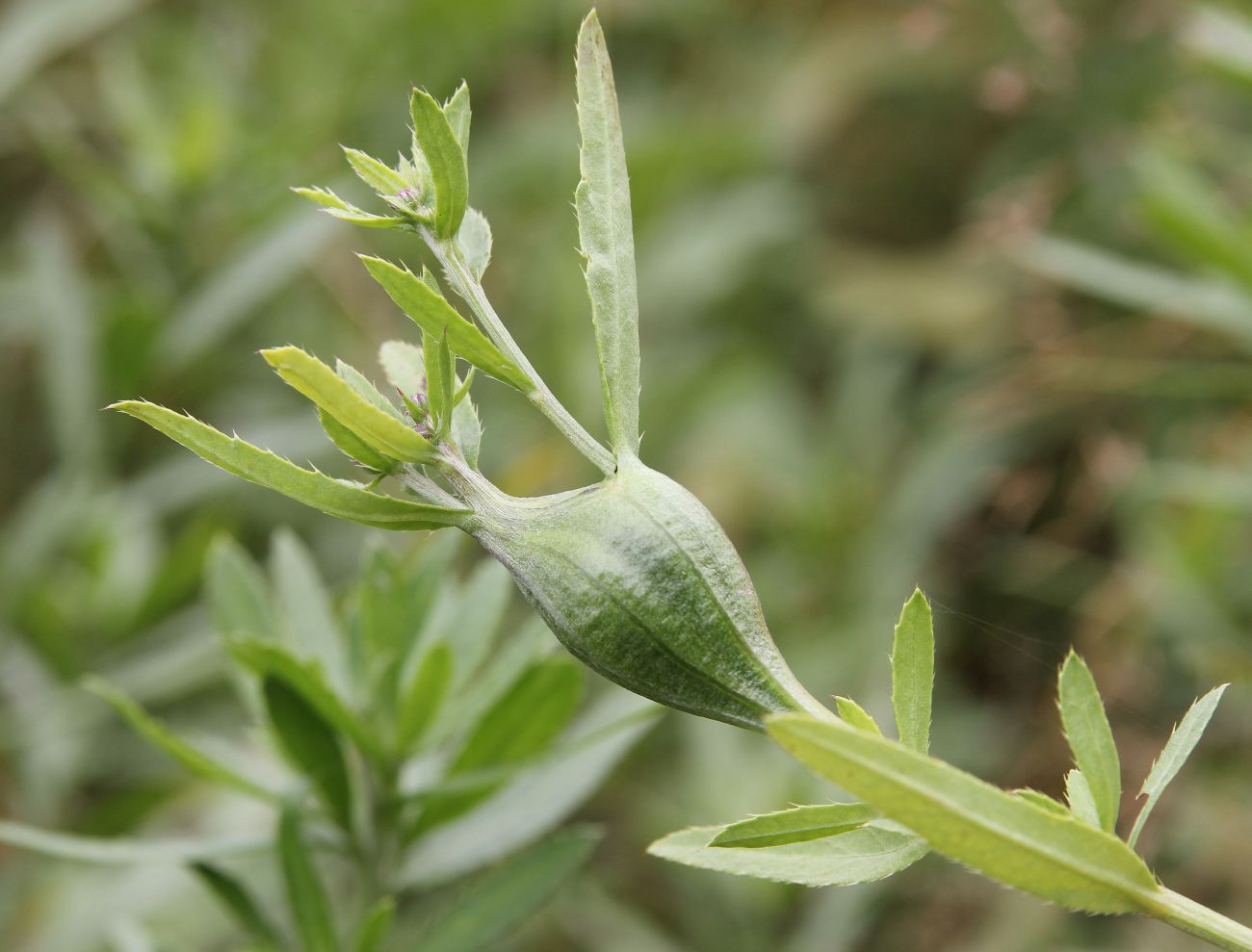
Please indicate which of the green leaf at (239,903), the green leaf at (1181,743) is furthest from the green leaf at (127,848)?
the green leaf at (1181,743)

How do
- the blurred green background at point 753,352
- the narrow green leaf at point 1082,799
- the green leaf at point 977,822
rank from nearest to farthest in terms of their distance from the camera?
the green leaf at point 977,822 < the narrow green leaf at point 1082,799 < the blurred green background at point 753,352

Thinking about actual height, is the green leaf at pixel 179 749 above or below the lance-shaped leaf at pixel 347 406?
below

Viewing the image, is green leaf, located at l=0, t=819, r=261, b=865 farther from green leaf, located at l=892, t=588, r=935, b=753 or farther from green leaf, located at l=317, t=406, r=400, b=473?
green leaf, located at l=892, t=588, r=935, b=753

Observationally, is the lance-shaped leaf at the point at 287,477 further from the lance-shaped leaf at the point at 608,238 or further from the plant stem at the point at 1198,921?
the plant stem at the point at 1198,921

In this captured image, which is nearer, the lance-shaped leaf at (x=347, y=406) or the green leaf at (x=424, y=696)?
the lance-shaped leaf at (x=347, y=406)

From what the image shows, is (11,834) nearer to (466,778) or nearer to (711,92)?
(466,778)

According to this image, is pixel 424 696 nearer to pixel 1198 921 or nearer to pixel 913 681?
pixel 913 681

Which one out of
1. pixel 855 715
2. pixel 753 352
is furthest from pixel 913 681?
pixel 753 352
